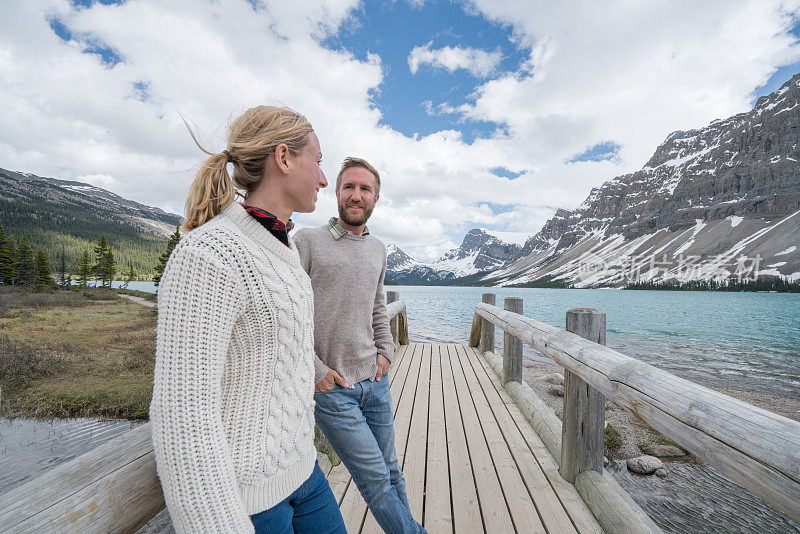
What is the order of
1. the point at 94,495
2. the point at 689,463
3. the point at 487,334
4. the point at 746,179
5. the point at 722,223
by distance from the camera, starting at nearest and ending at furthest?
the point at 94,495 → the point at 689,463 → the point at 487,334 → the point at 722,223 → the point at 746,179

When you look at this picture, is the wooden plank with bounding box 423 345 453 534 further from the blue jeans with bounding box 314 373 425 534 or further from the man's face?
the man's face

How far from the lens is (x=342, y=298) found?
211cm

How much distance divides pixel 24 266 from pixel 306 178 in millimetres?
62978

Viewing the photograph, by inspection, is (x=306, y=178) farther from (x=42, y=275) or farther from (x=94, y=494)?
(x=42, y=275)

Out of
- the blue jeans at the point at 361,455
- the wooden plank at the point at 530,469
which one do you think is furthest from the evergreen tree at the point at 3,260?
the blue jeans at the point at 361,455

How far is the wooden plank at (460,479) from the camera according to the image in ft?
8.79

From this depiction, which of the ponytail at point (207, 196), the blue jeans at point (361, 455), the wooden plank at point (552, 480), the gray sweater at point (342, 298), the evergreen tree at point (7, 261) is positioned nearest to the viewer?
the ponytail at point (207, 196)

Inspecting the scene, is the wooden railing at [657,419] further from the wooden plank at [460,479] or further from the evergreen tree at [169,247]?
the evergreen tree at [169,247]

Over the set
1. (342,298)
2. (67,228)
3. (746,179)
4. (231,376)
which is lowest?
(231,376)

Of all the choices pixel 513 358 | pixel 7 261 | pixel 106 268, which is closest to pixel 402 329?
pixel 513 358

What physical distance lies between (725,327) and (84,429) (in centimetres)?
3870

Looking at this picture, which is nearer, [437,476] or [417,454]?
[437,476]

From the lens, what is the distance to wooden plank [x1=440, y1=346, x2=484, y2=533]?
8.79 ft

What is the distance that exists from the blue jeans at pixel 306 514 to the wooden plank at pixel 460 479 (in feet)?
5.20
